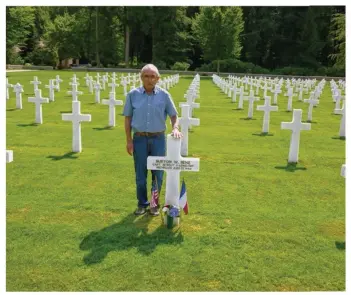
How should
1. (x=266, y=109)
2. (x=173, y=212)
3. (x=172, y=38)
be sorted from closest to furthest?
(x=173, y=212) → (x=266, y=109) → (x=172, y=38)

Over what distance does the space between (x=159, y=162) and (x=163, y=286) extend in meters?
1.46

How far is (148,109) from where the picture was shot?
4.55 metres

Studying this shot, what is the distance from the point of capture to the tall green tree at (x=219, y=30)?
148 feet

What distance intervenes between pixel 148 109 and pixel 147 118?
11cm

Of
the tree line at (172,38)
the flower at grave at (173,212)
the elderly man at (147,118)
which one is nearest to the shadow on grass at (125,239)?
the flower at grave at (173,212)

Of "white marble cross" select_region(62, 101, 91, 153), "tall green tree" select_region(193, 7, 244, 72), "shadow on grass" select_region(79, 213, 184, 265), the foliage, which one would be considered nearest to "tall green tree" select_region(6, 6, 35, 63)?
the foliage

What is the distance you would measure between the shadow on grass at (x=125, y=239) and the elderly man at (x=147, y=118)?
0.58 meters

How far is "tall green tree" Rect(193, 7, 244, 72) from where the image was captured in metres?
45.0

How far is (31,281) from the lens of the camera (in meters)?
3.55

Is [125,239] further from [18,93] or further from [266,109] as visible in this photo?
[18,93]

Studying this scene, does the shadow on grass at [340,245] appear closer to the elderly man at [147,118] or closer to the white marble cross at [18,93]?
the elderly man at [147,118]

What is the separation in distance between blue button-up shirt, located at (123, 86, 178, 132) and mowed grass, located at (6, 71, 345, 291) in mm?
1155

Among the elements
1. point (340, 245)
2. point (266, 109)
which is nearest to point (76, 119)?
point (266, 109)

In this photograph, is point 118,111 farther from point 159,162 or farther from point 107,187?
point 159,162
